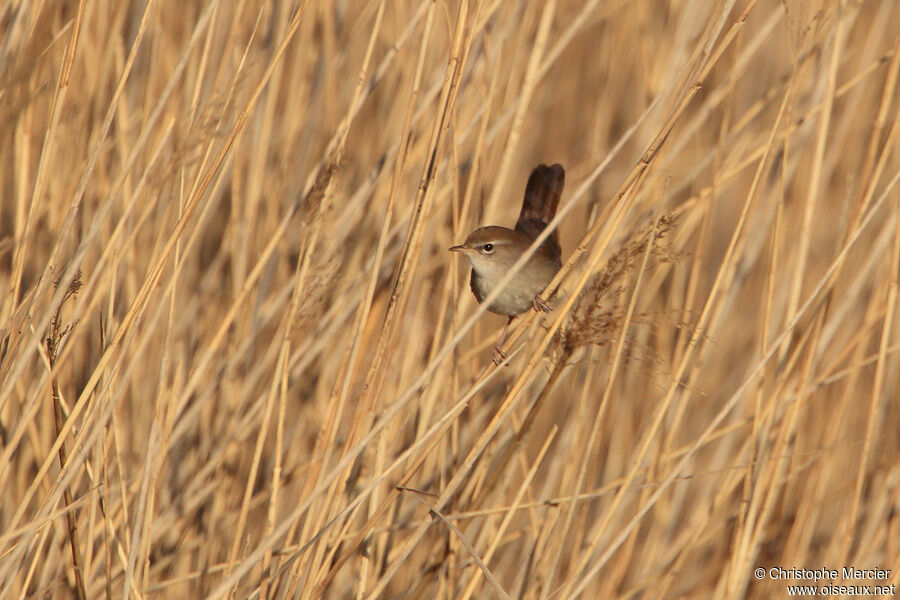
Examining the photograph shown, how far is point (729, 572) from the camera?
1456 mm

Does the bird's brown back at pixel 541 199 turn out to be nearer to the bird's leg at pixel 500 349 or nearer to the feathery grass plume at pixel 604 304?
the bird's leg at pixel 500 349

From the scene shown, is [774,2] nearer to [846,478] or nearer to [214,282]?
[846,478]

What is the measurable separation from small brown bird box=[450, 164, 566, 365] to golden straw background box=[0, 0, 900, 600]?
7cm

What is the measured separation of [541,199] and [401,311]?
2.88 ft

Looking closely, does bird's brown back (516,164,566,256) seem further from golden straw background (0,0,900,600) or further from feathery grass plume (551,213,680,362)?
feathery grass plume (551,213,680,362)

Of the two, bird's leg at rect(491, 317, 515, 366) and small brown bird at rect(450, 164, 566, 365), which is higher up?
small brown bird at rect(450, 164, 566, 365)

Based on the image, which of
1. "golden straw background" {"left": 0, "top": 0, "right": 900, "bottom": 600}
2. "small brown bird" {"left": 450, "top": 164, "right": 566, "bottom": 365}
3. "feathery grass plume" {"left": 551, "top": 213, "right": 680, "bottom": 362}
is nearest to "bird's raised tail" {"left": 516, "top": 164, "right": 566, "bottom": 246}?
"small brown bird" {"left": 450, "top": 164, "right": 566, "bottom": 365}

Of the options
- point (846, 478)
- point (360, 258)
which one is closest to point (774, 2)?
point (846, 478)

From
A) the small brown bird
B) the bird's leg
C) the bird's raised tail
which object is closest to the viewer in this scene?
the bird's leg

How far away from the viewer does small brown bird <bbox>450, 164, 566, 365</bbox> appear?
1912 mm

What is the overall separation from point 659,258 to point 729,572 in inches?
21.4

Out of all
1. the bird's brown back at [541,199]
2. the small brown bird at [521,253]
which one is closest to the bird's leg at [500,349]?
the small brown bird at [521,253]

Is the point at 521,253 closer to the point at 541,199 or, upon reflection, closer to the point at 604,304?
the point at 541,199

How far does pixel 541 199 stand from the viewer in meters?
2.12
